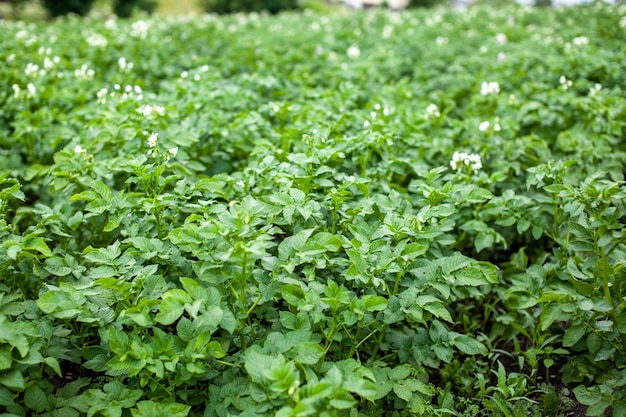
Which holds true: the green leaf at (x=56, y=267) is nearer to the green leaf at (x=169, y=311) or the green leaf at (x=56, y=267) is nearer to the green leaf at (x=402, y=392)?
the green leaf at (x=169, y=311)

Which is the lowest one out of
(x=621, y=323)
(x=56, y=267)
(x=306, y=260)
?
(x=621, y=323)

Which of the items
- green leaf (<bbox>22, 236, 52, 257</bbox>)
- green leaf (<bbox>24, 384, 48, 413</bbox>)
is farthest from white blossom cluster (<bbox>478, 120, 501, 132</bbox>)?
green leaf (<bbox>24, 384, 48, 413</bbox>)

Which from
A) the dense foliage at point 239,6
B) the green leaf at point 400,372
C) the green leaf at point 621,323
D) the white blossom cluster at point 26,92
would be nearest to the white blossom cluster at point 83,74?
the white blossom cluster at point 26,92

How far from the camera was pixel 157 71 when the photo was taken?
5.41m

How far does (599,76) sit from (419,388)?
4007 mm

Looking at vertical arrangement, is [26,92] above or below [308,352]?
above

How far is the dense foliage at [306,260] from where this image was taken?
1.89 m

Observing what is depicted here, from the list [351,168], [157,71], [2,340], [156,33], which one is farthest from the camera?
[156,33]

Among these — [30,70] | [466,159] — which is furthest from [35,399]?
[30,70]

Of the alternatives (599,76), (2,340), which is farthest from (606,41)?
(2,340)

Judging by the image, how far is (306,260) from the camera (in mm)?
1994

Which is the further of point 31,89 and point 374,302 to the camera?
point 31,89

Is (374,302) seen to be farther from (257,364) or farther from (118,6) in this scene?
(118,6)

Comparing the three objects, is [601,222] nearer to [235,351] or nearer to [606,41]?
[235,351]
